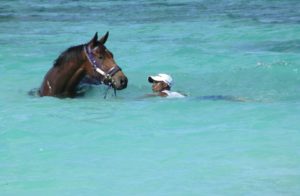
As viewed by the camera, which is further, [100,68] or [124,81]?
[100,68]

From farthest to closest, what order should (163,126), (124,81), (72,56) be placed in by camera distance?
(72,56) → (124,81) → (163,126)

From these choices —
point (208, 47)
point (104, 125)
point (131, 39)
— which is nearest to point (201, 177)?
point (104, 125)

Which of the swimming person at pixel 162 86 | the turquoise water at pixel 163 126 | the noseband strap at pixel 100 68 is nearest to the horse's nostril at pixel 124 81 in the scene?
the noseband strap at pixel 100 68

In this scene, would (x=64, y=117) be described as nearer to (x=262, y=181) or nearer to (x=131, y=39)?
(x=262, y=181)

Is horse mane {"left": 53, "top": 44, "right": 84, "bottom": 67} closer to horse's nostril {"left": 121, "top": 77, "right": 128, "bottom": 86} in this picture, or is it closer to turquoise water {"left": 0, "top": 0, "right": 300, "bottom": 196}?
turquoise water {"left": 0, "top": 0, "right": 300, "bottom": 196}

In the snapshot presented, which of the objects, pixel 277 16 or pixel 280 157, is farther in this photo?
pixel 277 16

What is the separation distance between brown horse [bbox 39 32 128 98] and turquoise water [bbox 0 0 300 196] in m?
0.19

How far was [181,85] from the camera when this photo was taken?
13.1m

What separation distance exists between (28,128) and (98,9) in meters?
20.2

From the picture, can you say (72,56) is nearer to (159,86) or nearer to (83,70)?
(83,70)

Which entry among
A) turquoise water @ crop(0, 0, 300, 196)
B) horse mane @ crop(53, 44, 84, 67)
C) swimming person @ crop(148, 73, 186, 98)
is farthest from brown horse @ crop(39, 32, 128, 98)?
swimming person @ crop(148, 73, 186, 98)

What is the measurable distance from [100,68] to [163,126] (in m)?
1.05

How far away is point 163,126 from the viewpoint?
962cm

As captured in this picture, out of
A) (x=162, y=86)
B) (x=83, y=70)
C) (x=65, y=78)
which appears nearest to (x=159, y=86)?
(x=162, y=86)
